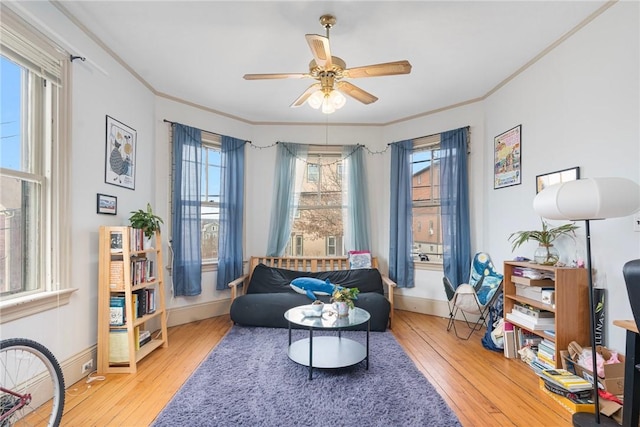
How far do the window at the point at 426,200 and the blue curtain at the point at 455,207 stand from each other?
179mm

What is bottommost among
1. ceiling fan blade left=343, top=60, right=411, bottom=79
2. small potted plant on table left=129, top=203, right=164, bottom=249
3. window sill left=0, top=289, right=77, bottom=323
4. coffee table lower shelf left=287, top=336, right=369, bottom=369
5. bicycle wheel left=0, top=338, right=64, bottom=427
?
coffee table lower shelf left=287, top=336, right=369, bottom=369

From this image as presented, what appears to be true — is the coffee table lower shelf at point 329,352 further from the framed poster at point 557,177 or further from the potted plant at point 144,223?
the framed poster at point 557,177

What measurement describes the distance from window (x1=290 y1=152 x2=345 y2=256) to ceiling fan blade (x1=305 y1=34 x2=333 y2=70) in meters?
2.52

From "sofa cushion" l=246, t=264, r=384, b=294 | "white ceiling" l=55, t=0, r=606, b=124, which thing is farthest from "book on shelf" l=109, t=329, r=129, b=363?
"white ceiling" l=55, t=0, r=606, b=124

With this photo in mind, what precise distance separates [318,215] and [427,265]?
1685 mm

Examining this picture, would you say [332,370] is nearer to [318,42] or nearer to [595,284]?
[595,284]

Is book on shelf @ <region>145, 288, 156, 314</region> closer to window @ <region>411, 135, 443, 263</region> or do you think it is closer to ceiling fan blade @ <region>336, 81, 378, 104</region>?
ceiling fan blade @ <region>336, 81, 378, 104</region>

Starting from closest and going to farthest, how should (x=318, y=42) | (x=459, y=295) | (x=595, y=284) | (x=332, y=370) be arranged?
(x=318, y=42) → (x=595, y=284) → (x=332, y=370) → (x=459, y=295)

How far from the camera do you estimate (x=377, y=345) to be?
10.4 ft

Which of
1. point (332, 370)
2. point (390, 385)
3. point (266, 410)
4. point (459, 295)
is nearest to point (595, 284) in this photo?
point (459, 295)

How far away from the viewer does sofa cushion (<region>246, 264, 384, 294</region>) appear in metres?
4.12

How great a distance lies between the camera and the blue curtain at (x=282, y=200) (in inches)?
181

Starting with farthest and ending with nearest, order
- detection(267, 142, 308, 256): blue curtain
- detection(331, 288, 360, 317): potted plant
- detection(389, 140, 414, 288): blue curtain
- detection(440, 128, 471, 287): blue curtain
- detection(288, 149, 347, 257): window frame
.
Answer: detection(288, 149, 347, 257): window frame → detection(267, 142, 308, 256): blue curtain → detection(389, 140, 414, 288): blue curtain → detection(440, 128, 471, 287): blue curtain → detection(331, 288, 360, 317): potted plant

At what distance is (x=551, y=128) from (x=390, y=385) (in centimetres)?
258
